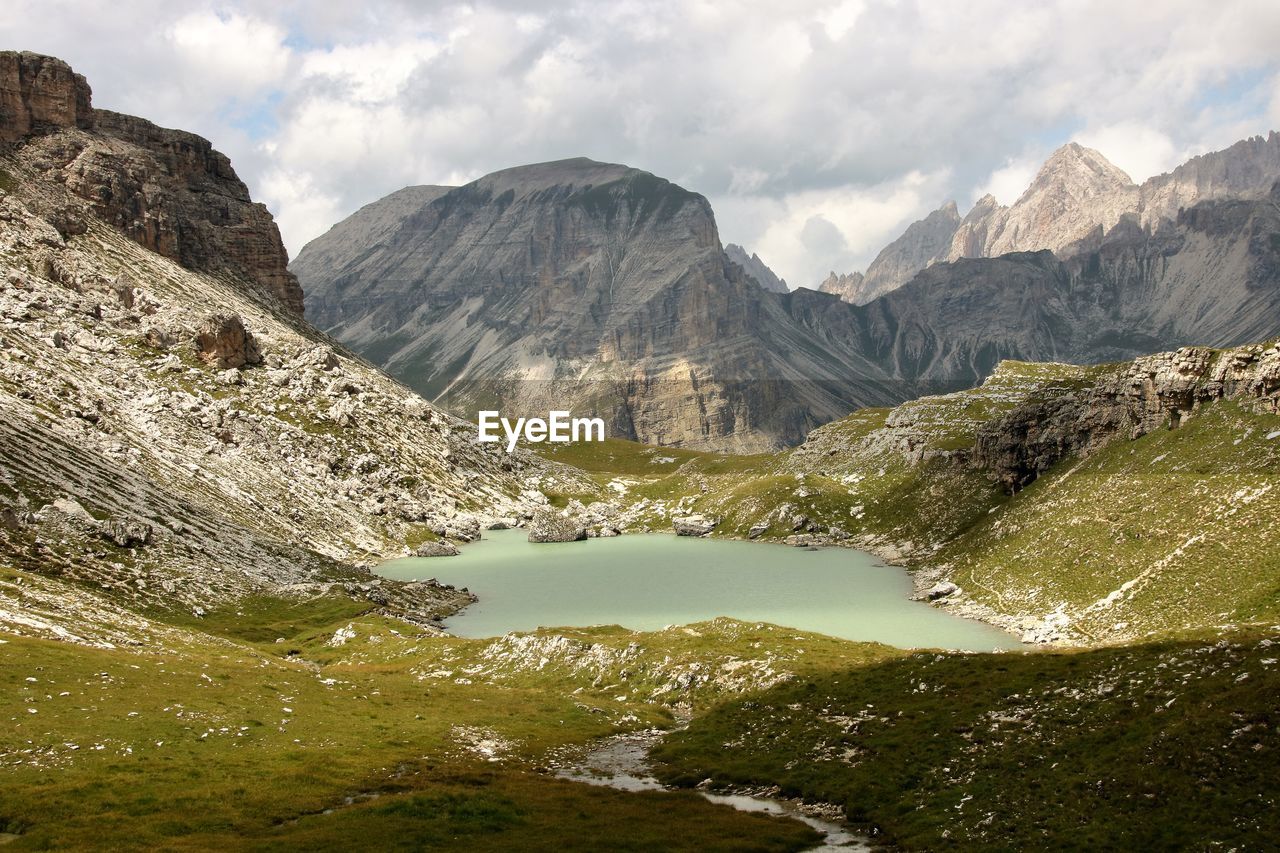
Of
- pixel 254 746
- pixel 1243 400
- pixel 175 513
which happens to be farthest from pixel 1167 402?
pixel 175 513

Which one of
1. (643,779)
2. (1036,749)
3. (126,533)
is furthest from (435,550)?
(1036,749)

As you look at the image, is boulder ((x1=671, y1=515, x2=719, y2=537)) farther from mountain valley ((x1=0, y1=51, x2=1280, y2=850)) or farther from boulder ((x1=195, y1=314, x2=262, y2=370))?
boulder ((x1=195, y1=314, x2=262, y2=370))

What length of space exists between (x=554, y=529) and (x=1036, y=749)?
514ft

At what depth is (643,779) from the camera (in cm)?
4591

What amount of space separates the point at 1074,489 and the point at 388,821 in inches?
4212

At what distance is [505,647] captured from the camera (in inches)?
3132

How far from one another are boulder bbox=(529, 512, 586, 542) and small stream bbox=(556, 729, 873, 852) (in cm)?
13183

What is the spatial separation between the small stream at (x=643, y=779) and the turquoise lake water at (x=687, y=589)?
147 feet

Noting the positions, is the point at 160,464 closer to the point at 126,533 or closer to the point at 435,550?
the point at 126,533

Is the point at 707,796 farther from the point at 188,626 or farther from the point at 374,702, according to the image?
the point at 188,626

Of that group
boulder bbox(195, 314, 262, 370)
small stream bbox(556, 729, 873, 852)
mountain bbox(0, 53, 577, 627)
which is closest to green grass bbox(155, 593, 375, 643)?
mountain bbox(0, 53, 577, 627)

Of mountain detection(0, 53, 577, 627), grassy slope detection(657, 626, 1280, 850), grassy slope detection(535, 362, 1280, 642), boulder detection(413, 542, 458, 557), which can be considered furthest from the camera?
boulder detection(413, 542, 458, 557)

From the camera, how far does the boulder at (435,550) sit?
537ft

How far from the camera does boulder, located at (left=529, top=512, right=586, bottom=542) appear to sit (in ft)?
619
